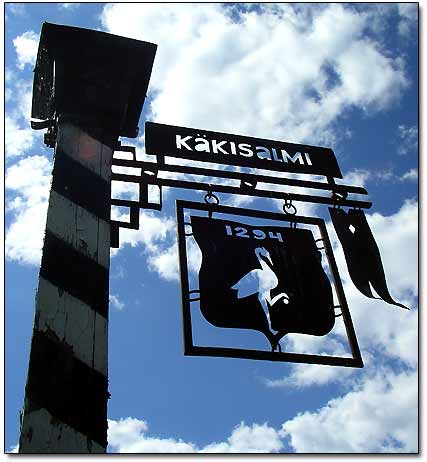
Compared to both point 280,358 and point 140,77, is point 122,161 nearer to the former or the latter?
point 140,77

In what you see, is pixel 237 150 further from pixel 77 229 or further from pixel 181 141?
pixel 77 229

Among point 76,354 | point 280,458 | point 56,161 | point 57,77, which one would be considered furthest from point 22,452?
point 57,77

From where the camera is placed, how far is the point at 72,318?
277 centimetres

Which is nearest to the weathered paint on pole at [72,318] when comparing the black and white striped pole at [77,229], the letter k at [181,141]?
the black and white striped pole at [77,229]

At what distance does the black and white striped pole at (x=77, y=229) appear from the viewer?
2520 millimetres


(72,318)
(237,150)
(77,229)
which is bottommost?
(72,318)

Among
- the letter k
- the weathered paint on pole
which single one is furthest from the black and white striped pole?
the letter k

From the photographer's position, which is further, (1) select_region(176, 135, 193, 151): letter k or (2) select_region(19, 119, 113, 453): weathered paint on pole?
(1) select_region(176, 135, 193, 151): letter k

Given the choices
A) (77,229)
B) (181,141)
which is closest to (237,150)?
(181,141)

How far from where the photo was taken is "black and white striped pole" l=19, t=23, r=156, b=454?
2.52 metres

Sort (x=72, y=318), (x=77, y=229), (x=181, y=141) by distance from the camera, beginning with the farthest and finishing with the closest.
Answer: (x=181, y=141) → (x=77, y=229) → (x=72, y=318)

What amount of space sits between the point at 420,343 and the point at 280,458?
51.5 inches

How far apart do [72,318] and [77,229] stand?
558mm

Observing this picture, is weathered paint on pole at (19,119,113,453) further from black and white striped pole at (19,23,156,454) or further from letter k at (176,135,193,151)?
letter k at (176,135,193,151)
